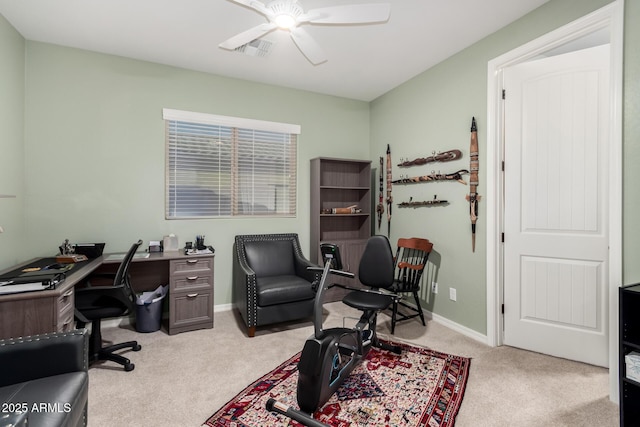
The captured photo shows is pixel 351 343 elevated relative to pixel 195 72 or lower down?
lower down

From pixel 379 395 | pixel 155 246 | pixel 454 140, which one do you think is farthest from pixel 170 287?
pixel 454 140

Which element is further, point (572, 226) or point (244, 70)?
point (244, 70)

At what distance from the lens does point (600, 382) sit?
218cm

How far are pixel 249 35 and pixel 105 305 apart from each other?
234 centimetres

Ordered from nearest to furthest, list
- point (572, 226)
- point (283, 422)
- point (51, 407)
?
1. point (51, 407)
2. point (283, 422)
3. point (572, 226)

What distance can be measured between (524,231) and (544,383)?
1.20m

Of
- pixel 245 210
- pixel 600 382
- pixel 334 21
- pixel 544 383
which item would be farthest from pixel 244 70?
pixel 600 382

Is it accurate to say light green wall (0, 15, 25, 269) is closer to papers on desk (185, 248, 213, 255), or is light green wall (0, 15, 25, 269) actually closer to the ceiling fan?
papers on desk (185, 248, 213, 255)

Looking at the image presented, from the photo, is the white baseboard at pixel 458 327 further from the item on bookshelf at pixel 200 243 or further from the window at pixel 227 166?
the item on bookshelf at pixel 200 243

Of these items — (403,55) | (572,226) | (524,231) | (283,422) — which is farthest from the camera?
(403,55)

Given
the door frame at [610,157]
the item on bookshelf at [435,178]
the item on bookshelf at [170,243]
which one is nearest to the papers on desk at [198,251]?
the item on bookshelf at [170,243]

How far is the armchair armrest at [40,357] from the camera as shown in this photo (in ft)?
4.64

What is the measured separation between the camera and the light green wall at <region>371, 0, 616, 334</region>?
2.70 m

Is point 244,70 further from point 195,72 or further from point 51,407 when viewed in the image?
point 51,407
